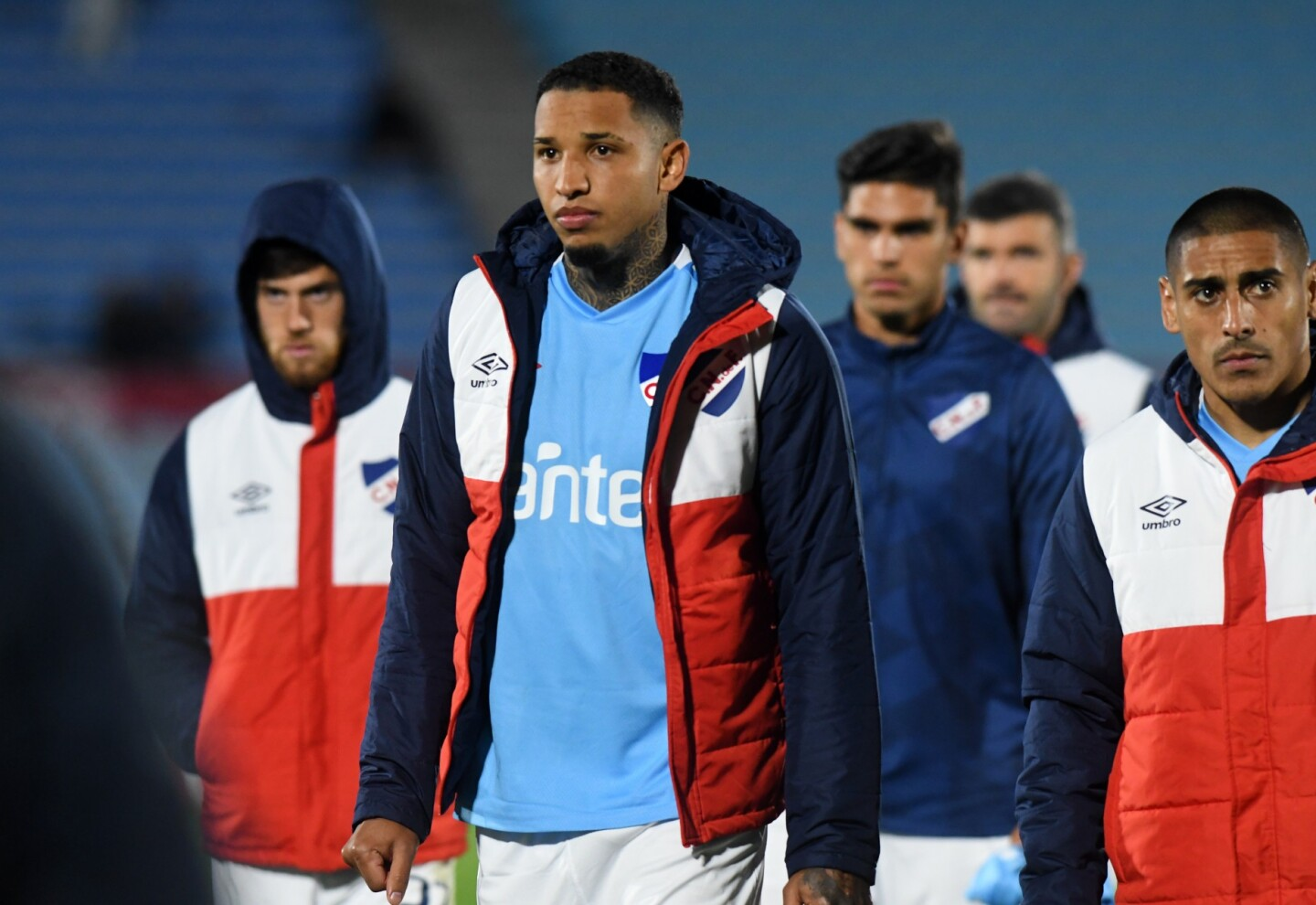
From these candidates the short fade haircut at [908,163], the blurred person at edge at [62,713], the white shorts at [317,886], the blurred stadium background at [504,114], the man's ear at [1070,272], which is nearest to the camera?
the blurred person at edge at [62,713]

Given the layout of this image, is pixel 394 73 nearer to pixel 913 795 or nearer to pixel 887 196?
pixel 887 196

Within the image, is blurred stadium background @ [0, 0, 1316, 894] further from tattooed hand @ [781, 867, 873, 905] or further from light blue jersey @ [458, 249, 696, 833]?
tattooed hand @ [781, 867, 873, 905]

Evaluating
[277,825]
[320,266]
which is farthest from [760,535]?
[320,266]

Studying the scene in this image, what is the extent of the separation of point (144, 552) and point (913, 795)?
1854mm

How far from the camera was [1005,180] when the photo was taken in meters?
6.43

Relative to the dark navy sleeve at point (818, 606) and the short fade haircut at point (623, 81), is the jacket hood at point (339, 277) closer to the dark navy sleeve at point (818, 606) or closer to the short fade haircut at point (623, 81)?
the short fade haircut at point (623, 81)

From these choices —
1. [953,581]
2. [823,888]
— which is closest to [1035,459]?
[953,581]

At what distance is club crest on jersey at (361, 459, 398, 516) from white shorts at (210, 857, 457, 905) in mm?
795

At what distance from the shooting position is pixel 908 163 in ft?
15.8

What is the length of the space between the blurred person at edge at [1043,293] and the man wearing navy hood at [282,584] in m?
2.38

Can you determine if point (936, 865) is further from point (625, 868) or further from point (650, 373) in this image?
point (650, 373)

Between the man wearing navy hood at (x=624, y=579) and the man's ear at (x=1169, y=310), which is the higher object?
the man's ear at (x=1169, y=310)

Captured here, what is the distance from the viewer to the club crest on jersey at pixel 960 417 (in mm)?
4426

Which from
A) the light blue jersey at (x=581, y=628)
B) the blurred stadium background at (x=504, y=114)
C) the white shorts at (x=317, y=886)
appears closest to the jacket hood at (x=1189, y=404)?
the light blue jersey at (x=581, y=628)
